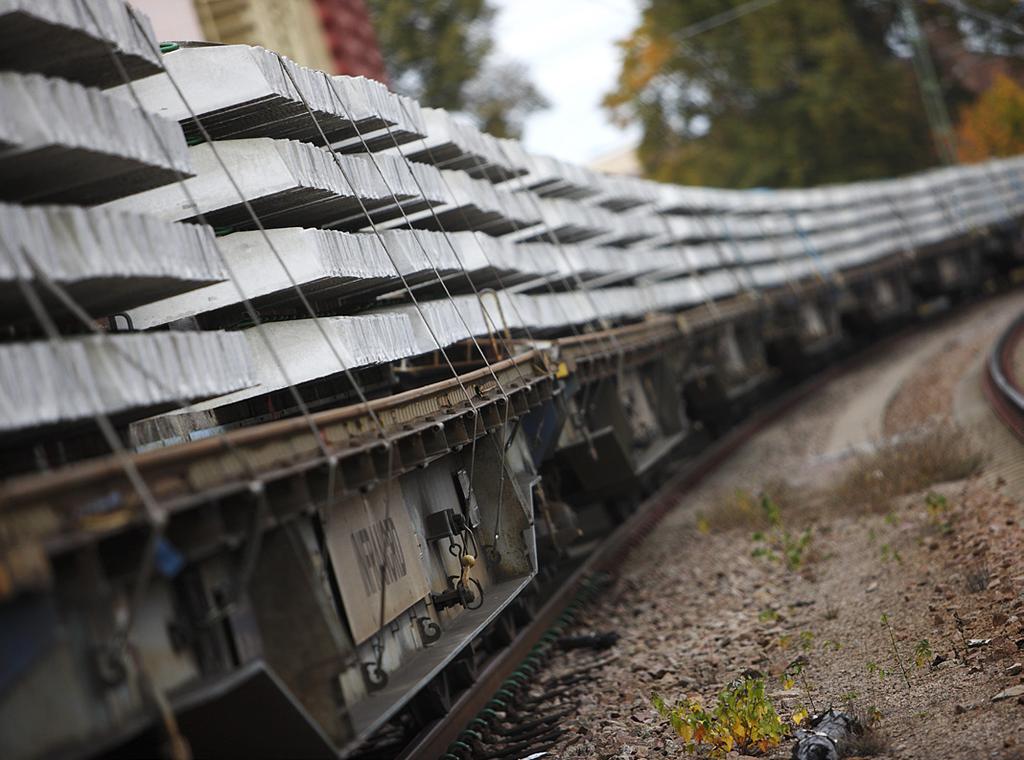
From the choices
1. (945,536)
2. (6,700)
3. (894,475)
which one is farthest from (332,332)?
(894,475)

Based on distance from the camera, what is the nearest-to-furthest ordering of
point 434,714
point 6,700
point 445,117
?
point 6,700 → point 434,714 → point 445,117

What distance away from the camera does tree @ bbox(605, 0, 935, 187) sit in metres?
56.5

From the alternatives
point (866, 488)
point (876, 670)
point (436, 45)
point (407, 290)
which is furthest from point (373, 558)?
point (436, 45)

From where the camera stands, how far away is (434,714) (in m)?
10.3

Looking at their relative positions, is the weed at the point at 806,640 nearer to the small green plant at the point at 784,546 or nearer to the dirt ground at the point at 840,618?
the dirt ground at the point at 840,618

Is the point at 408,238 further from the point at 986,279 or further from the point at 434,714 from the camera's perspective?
the point at 986,279

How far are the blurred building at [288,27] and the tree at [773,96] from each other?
49.9 feet

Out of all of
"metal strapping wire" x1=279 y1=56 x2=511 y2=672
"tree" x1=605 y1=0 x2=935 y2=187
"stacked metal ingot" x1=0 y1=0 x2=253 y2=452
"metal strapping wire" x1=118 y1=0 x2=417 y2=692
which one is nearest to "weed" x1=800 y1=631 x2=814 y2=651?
"metal strapping wire" x1=279 y1=56 x2=511 y2=672

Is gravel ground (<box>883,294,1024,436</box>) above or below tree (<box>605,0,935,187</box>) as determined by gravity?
below

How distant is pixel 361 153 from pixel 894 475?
764cm

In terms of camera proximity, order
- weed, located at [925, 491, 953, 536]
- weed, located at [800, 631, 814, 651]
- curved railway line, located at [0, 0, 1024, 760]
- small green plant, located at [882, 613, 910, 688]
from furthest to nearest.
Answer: weed, located at [925, 491, 953, 536] < weed, located at [800, 631, 814, 651] < small green plant, located at [882, 613, 910, 688] < curved railway line, located at [0, 0, 1024, 760]

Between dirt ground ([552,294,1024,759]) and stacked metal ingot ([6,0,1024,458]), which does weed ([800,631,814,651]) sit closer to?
dirt ground ([552,294,1024,759])

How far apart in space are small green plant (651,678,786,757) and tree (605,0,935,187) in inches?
1966

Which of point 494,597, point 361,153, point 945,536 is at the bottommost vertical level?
point 945,536
